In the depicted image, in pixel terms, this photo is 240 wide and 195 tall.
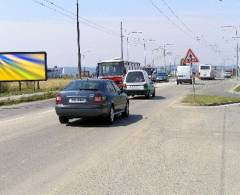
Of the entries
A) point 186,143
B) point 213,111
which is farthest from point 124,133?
point 213,111

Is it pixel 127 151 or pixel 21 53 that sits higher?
pixel 21 53

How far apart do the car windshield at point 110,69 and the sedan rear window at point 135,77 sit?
30.6ft

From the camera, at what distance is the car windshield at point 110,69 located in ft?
138

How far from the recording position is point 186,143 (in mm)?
12211

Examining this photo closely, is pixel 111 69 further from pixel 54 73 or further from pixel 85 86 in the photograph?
pixel 54 73

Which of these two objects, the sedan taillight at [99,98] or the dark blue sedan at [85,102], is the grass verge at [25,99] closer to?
the dark blue sedan at [85,102]

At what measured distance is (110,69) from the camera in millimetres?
42188

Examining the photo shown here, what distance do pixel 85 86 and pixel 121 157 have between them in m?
7.17

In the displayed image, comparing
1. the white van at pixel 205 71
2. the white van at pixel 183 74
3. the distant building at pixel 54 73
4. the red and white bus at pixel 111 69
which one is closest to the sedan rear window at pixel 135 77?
the red and white bus at pixel 111 69

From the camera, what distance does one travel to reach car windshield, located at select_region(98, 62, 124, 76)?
42119mm

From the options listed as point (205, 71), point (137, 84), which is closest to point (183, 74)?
point (205, 71)

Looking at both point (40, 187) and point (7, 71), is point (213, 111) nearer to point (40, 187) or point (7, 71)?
point (40, 187)

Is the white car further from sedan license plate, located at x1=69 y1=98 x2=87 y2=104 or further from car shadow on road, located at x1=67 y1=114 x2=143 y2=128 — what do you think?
sedan license plate, located at x1=69 y1=98 x2=87 y2=104

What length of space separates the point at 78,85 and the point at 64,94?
0.80 meters
